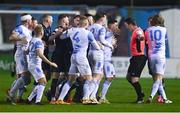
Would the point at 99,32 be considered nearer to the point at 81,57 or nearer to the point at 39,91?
the point at 81,57

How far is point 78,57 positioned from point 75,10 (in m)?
17.4

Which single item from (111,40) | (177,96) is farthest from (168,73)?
(111,40)

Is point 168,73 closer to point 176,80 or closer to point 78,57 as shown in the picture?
point 176,80

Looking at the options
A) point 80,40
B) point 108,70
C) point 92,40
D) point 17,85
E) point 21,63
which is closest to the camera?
point 92,40

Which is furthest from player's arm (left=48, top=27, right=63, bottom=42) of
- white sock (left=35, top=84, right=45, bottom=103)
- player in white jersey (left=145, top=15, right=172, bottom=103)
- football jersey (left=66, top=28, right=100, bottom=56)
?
player in white jersey (left=145, top=15, right=172, bottom=103)

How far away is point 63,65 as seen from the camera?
19.3m

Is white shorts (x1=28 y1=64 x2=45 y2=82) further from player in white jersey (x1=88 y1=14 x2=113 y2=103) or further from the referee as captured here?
the referee

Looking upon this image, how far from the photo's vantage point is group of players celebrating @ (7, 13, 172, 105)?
18.4 metres

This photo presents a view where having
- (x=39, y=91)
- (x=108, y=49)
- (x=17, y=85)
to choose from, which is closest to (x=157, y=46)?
(x=108, y=49)

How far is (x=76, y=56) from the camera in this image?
18516 mm

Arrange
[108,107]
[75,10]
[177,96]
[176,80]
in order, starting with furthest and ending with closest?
[75,10] < [176,80] < [177,96] < [108,107]

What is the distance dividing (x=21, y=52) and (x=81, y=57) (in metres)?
1.59

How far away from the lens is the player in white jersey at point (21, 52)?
18.7 metres

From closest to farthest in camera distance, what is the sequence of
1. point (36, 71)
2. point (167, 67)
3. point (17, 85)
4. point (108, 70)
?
1. point (36, 71)
2. point (17, 85)
3. point (108, 70)
4. point (167, 67)
